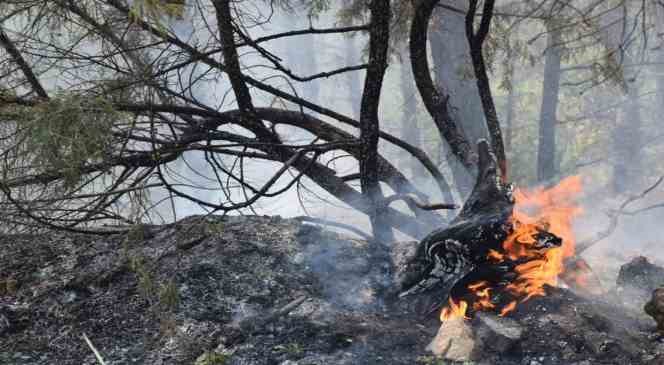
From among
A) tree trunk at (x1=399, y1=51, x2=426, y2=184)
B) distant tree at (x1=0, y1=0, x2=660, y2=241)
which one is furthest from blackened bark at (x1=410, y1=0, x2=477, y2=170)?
tree trunk at (x1=399, y1=51, x2=426, y2=184)

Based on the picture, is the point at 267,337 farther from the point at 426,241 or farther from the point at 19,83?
the point at 19,83

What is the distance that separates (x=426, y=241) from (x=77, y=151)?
108 inches

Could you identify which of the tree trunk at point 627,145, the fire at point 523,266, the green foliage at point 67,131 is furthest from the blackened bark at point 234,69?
the tree trunk at point 627,145

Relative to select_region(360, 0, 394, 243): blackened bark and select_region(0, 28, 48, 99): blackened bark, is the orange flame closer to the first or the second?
select_region(360, 0, 394, 243): blackened bark

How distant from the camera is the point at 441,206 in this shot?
4.69 metres

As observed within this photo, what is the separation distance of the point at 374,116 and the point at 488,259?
1654 millimetres

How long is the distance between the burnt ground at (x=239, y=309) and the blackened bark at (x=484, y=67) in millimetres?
1608

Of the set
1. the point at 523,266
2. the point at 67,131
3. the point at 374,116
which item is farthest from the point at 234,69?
the point at 523,266

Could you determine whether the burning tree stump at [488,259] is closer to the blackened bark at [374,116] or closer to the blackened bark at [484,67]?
the blackened bark at [484,67]

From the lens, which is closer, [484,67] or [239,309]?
[239,309]

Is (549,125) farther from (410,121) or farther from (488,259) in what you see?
(488,259)

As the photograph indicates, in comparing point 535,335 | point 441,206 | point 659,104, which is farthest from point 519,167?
point 535,335

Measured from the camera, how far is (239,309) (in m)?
3.96

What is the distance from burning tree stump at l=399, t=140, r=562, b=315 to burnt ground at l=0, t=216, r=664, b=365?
0.70 ft
